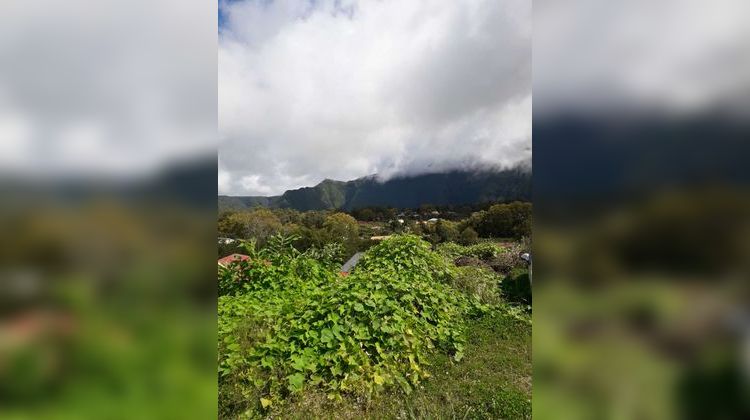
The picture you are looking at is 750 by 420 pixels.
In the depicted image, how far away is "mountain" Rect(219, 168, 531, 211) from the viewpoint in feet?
38.3

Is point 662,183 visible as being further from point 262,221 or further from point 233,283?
point 262,221

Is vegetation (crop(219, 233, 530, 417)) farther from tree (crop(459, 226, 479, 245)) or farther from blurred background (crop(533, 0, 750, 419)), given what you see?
tree (crop(459, 226, 479, 245))

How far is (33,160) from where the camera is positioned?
1.11 m

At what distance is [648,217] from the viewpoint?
0.85 m

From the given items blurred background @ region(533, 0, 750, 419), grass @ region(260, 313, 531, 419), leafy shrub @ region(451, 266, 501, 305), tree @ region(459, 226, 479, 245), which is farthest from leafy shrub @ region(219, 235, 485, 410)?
tree @ region(459, 226, 479, 245)

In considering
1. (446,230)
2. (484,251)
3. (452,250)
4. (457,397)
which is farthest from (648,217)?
(446,230)

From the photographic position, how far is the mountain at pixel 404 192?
11680mm

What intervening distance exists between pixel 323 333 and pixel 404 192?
1237 cm

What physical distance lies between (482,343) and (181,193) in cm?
502

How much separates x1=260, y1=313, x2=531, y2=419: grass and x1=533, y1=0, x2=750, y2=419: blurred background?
2.84 meters

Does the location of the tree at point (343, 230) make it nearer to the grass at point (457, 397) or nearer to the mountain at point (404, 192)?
the mountain at point (404, 192)

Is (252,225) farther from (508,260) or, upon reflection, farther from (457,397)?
(457,397)

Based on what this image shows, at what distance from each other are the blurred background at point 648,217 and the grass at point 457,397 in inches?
112

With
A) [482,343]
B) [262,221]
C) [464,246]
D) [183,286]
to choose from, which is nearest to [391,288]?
[482,343]
